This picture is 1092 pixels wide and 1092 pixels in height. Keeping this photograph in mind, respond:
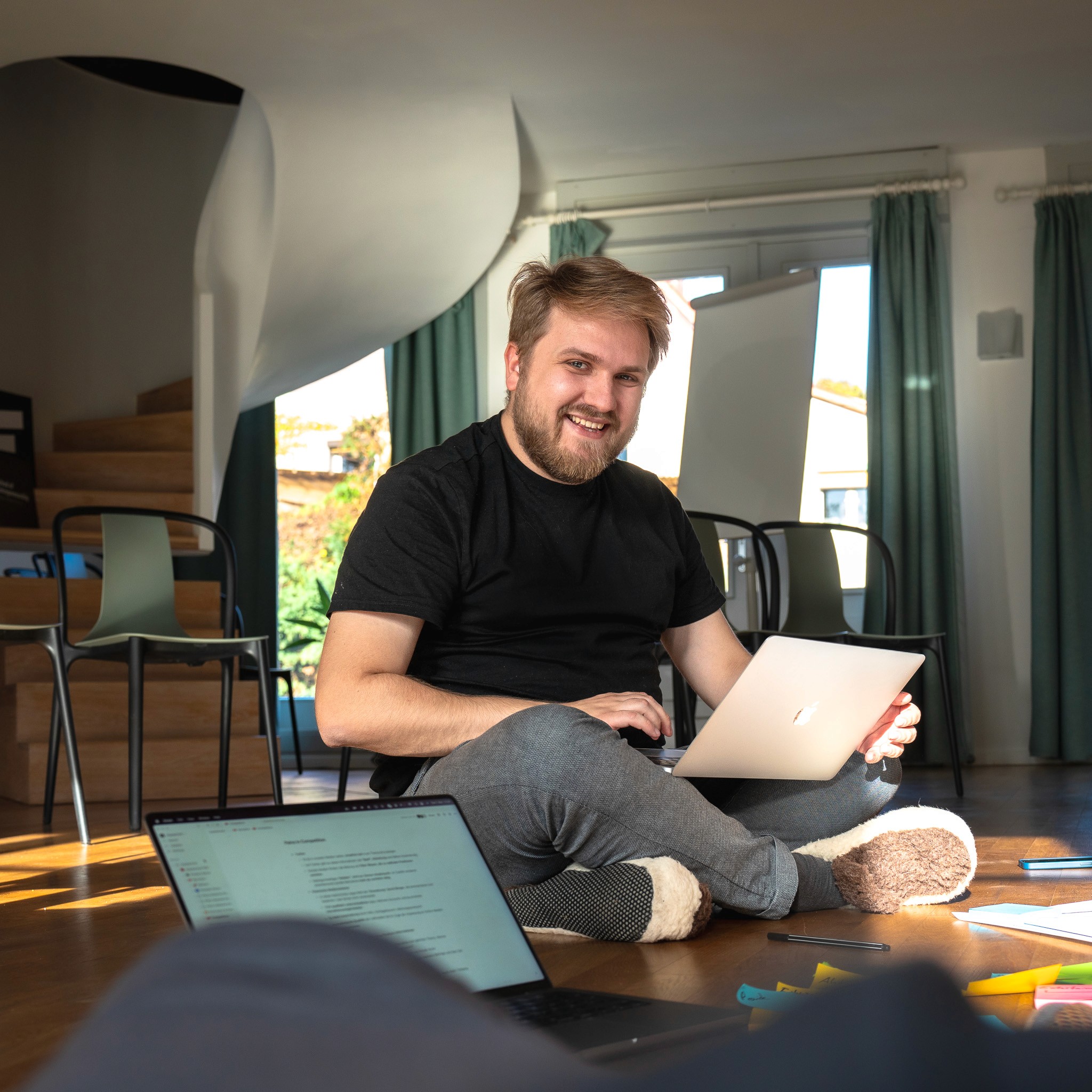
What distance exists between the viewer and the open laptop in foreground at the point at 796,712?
49.9 inches

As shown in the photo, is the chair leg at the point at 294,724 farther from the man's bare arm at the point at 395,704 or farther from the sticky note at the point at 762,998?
the sticky note at the point at 762,998

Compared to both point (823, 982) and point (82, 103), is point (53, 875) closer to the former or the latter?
point (823, 982)

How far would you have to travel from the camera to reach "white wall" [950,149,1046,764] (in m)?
4.70

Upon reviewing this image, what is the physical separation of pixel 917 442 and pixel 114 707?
10.2ft

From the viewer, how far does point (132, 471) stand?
4.54m

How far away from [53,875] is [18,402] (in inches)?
132

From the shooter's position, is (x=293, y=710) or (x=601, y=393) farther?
(x=293, y=710)

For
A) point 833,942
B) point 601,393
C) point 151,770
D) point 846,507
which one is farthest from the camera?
point 846,507

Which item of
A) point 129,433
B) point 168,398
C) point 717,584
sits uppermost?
point 168,398

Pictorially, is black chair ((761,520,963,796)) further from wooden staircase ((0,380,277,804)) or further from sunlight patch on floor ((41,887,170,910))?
sunlight patch on floor ((41,887,170,910))

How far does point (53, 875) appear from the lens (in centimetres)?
216

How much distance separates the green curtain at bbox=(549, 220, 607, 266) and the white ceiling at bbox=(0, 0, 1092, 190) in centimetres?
39

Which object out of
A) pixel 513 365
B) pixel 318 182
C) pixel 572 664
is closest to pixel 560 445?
pixel 513 365

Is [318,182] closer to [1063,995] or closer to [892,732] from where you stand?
[892,732]
